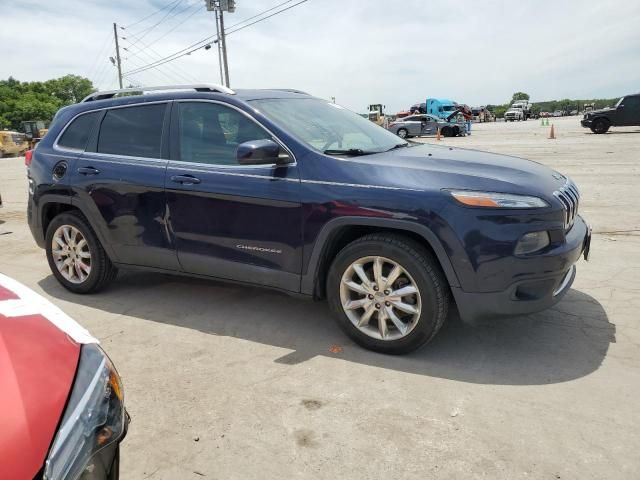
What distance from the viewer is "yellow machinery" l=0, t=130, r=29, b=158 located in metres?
29.9

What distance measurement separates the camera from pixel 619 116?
23.1 metres

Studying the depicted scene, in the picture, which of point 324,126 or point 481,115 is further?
point 481,115

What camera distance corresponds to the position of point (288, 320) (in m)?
4.04

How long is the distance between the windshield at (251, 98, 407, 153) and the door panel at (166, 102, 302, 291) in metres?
0.24

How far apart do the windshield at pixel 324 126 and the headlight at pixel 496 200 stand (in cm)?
92

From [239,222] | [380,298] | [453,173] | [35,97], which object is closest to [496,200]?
[453,173]

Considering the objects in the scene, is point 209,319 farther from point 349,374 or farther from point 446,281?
point 446,281

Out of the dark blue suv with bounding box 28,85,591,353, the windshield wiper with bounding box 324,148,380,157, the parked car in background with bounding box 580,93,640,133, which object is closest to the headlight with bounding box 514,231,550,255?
the dark blue suv with bounding box 28,85,591,353

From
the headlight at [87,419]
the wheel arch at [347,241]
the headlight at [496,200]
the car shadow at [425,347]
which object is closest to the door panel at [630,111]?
the car shadow at [425,347]

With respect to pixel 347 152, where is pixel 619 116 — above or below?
above

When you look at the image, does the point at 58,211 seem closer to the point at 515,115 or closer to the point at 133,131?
the point at 133,131

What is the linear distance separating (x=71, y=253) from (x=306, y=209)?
2.49 metres

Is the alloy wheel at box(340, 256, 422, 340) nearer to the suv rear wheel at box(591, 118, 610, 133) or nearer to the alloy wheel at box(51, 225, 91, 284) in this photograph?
the alloy wheel at box(51, 225, 91, 284)

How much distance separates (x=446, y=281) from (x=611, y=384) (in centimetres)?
105
